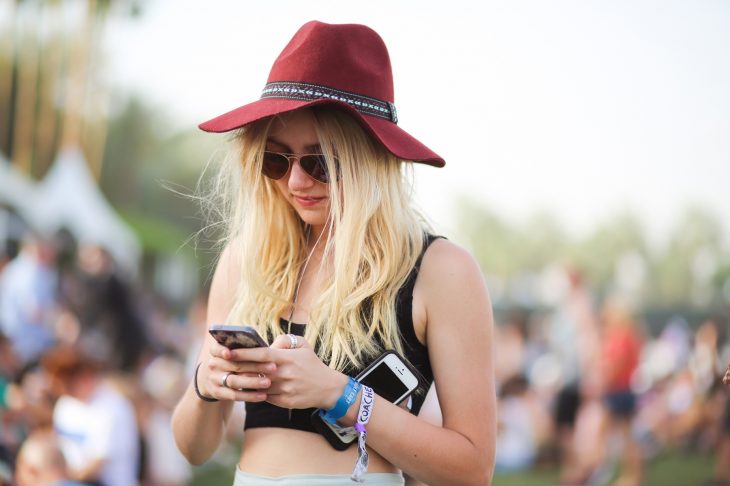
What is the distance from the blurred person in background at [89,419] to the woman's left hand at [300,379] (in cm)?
324

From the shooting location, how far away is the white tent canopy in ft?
32.2

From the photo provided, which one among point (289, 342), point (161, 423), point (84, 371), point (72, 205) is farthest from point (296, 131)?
point (72, 205)

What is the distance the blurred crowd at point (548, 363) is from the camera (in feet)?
24.0

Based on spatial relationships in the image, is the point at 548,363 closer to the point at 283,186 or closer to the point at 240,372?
the point at 283,186

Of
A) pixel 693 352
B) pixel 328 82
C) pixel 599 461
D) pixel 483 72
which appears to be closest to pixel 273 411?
pixel 328 82

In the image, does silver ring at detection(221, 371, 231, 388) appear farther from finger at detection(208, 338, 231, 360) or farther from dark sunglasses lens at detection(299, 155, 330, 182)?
dark sunglasses lens at detection(299, 155, 330, 182)

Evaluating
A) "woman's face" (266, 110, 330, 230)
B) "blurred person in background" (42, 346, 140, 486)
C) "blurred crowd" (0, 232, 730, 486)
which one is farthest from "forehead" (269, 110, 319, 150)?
"blurred crowd" (0, 232, 730, 486)

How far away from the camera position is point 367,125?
1.72 meters

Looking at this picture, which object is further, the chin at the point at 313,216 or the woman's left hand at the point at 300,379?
the chin at the point at 313,216

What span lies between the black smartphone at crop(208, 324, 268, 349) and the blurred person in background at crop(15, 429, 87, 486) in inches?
106

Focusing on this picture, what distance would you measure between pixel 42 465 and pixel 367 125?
9.46 feet

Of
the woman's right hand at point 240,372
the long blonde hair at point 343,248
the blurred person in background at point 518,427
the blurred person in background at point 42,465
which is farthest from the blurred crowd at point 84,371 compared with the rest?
the blurred person in background at point 518,427

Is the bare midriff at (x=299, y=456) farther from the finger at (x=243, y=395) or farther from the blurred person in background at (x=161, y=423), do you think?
the blurred person in background at (x=161, y=423)

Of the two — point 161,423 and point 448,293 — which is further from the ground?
point 448,293
